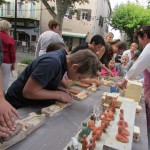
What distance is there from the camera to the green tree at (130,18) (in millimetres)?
21141

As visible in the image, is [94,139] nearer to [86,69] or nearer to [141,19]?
[86,69]

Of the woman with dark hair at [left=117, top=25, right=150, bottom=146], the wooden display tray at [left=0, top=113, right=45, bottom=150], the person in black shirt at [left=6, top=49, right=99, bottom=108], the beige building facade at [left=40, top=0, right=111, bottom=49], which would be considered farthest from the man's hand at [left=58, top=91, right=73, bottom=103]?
the beige building facade at [left=40, top=0, right=111, bottom=49]

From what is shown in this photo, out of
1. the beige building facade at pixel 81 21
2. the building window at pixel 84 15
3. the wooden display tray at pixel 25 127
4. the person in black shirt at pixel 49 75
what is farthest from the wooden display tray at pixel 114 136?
the building window at pixel 84 15

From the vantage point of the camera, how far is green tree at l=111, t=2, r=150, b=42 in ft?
69.4

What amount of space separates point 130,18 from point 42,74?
21490 millimetres

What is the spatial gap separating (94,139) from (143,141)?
1.55 ft

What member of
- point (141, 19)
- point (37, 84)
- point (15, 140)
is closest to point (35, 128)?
point (15, 140)

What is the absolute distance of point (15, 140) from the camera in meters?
1.27

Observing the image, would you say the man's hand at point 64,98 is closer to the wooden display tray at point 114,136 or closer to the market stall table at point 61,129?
the market stall table at point 61,129

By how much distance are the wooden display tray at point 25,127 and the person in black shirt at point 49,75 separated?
265 mm

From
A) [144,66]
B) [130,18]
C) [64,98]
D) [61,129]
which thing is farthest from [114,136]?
[130,18]

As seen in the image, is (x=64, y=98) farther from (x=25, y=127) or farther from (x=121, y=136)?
(x=121, y=136)

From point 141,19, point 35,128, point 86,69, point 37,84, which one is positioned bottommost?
point 35,128

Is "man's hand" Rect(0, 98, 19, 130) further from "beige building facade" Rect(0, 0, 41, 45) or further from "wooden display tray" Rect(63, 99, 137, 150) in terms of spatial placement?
"beige building facade" Rect(0, 0, 41, 45)
